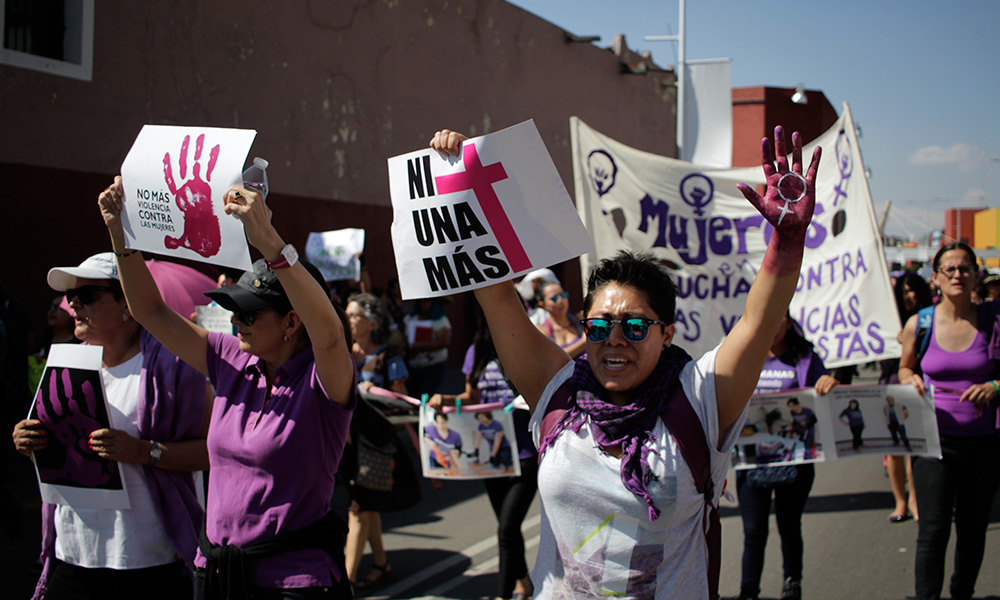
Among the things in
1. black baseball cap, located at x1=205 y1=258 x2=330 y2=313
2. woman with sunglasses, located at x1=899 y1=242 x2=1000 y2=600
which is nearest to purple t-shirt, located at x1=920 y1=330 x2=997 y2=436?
woman with sunglasses, located at x1=899 y1=242 x2=1000 y2=600

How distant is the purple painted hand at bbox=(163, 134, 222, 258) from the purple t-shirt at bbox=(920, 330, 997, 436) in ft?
12.9

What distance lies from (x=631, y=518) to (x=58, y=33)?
860cm

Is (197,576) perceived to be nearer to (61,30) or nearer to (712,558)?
(712,558)

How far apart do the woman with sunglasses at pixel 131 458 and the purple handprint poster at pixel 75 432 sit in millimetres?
36

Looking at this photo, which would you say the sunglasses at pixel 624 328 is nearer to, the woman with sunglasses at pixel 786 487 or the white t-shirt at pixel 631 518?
the white t-shirt at pixel 631 518

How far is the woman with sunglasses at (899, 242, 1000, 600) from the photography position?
4.53m

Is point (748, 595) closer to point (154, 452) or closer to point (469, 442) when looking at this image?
point (469, 442)

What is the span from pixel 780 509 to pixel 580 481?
2941 mm

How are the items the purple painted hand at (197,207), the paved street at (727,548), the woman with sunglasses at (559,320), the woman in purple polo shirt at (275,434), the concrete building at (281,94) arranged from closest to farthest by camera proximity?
the woman in purple polo shirt at (275,434) < the purple painted hand at (197,207) < the paved street at (727,548) < the woman with sunglasses at (559,320) < the concrete building at (281,94)

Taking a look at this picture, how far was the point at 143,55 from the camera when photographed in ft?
30.2

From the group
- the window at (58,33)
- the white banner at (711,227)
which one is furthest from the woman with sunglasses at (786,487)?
the window at (58,33)

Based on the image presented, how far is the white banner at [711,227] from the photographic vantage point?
5676 millimetres

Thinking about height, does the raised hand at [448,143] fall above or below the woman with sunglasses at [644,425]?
above

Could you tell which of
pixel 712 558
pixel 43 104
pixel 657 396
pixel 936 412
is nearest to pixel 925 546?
pixel 936 412
